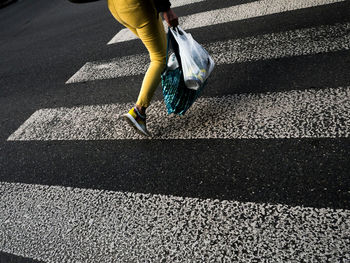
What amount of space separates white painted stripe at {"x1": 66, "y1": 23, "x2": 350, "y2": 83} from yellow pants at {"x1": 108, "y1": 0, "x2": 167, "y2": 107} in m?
1.16

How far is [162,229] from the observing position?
2.13m

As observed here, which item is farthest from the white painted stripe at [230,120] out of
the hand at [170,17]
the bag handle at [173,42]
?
the hand at [170,17]

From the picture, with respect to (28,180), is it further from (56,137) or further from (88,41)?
(88,41)

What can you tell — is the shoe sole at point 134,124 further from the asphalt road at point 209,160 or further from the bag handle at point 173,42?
the bag handle at point 173,42

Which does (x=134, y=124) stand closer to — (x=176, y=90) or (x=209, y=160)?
(x=176, y=90)

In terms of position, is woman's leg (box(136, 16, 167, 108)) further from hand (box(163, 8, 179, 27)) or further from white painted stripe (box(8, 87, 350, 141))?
white painted stripe (box(8, 87, 350, 141))

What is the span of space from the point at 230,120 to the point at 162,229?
1.19 metres

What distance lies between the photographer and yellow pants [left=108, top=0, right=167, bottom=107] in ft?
8.03

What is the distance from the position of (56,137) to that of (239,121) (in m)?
1.90

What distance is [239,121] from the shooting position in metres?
2.82

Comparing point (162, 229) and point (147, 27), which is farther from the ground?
point (147, 27)

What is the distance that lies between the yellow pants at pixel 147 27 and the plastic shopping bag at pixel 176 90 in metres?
0.08

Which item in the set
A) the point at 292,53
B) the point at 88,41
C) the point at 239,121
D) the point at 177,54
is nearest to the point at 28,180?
the point at 177,54

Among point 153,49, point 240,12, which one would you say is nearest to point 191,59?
point 153,49
